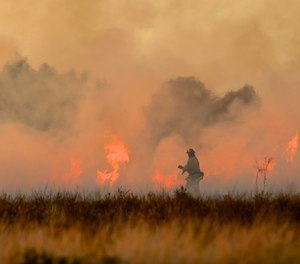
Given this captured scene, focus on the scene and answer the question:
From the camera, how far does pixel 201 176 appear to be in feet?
145

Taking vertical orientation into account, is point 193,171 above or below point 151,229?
above

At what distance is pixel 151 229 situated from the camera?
15.5 meters

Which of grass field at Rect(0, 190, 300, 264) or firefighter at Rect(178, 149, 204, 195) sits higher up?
firefighter at Rect(178, 149, 204, 195)

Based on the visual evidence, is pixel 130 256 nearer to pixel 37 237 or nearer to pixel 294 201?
pixel 37 237

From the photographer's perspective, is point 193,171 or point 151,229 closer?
point 151,229

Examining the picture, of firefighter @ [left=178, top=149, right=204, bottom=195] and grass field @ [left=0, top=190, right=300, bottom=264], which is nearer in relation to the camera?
grass field @ [left=0, top=190, right=300, bottom=264]

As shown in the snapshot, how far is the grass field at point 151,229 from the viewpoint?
11.7 meters

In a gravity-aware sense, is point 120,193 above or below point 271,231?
above

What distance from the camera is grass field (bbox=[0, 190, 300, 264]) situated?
11.7 metres

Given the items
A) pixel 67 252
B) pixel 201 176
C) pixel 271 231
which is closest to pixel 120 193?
pixel 271 231

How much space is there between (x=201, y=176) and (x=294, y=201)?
2381cm

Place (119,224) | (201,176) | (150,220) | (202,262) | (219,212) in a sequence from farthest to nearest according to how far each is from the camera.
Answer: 1. (201,176)
2. (219,212)
3. (150,220)
4. (119,224)
5. (202,262)

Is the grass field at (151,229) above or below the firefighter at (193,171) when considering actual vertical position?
below

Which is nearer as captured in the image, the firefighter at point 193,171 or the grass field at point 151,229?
the grass field at point 151,229
